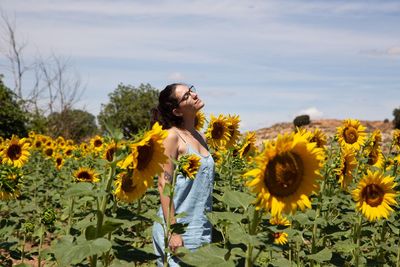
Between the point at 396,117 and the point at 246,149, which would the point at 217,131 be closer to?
the point at 246,149

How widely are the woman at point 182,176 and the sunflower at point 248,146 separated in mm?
1472

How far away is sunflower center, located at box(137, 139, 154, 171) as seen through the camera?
2.43 meters

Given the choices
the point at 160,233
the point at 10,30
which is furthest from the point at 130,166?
the point at 10,30

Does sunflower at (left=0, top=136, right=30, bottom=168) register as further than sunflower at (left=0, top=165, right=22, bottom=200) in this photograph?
Yes

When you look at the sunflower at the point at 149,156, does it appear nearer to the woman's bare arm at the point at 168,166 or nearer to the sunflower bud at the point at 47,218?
the woman's bare arm at the point at 168,166

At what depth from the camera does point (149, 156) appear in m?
2.46

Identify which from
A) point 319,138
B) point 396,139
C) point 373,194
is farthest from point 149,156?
point 396,139

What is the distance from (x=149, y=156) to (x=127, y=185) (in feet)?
0.75

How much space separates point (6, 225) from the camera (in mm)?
3322

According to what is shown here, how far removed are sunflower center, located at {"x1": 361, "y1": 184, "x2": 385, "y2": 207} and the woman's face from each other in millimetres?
1282

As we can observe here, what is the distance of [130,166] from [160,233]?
50.3 inches

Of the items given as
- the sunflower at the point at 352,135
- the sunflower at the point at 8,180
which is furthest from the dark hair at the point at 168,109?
the sunflower at the point at 352,135

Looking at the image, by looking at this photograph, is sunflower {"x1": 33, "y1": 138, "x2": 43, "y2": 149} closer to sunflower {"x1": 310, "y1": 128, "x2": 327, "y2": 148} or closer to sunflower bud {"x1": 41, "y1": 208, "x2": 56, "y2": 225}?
sunflower {"x1": 310, "y1": 128, "x2": 327, "y2": 148}

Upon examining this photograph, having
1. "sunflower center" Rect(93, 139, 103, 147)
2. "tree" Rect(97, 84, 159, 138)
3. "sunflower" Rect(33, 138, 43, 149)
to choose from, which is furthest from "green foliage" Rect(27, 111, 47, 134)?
"tree" Rect(97, 84, 159, 138)
